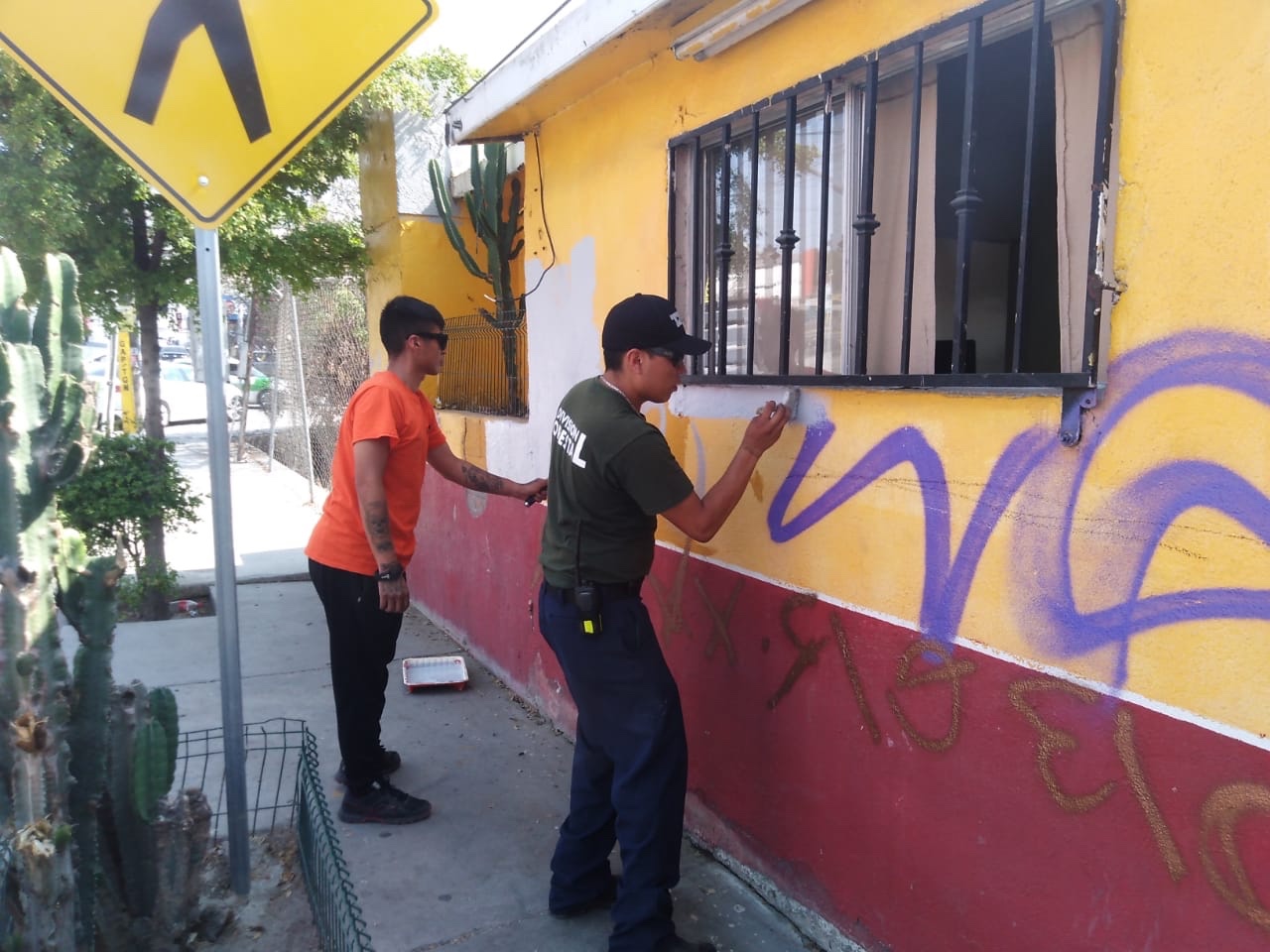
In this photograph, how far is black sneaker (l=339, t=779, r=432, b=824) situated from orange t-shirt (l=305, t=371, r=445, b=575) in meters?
0.94

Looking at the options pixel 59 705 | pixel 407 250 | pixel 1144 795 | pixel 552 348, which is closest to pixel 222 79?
pixel 59 705

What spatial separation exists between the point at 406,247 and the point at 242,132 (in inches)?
157

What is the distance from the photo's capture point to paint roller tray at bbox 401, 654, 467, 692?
17.7 feet

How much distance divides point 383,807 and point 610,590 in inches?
65.9

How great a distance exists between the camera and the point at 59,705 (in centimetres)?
256

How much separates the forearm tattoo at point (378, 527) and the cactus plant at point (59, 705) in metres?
0.88

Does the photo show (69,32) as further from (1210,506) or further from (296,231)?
(296,231)

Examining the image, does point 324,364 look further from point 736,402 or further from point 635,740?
point 635,740

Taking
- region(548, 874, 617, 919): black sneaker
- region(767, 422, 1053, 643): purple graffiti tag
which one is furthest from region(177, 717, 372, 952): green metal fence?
region(767, 422, 1053, 643): purple graffiti tag

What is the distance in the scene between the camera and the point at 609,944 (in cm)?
289

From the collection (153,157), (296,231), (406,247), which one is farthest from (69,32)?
(296,231)

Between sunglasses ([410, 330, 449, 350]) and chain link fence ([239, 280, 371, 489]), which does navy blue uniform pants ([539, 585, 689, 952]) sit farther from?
chain link fence ([239, 280, 371, 489])

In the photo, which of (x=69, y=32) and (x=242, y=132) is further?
(x=242, y=132)

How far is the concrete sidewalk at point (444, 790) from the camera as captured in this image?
3113 mm
